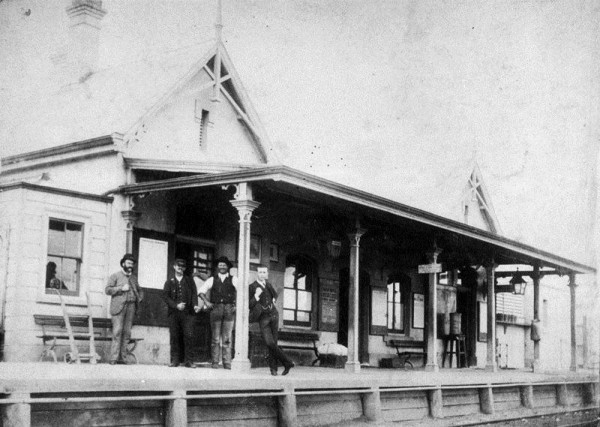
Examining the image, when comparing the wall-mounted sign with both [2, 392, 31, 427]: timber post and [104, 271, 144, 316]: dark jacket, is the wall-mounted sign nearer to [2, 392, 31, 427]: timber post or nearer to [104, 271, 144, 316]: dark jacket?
[104, 271, 144, 316]: dark jacket

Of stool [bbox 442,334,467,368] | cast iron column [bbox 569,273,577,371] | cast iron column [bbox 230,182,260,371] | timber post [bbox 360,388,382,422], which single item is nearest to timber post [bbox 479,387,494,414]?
timber post [bbox 360,388,382,422]

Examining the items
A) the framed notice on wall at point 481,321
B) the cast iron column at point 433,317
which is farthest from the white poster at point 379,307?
the framed notice on wall at point 481,321

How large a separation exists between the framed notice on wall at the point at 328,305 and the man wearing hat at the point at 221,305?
4.99 meters

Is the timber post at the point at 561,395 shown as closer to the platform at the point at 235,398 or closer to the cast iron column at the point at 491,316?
the platform at the point at 235,398

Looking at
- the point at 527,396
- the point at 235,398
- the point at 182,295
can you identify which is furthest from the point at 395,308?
the point at 235,398

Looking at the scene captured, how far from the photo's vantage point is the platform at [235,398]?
705 centimetres

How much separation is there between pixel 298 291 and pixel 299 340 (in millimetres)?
1133

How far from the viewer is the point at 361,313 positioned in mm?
19750

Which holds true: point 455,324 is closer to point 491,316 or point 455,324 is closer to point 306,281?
point 491,316

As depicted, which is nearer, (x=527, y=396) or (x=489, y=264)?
(x=527, y=396)

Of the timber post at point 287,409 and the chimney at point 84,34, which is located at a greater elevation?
the chimney at point 84,34

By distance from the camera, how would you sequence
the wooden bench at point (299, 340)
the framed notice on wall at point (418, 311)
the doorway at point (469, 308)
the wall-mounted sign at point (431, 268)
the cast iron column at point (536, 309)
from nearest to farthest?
the wall-mounted sign at point (431, 268) < the wooden bench at point (299, 340) < the cast iron column at point (536, 309) < the framed notice on wall at point (418, 311) < the doorway at point (469, 308)

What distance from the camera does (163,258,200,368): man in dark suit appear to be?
1279 cm

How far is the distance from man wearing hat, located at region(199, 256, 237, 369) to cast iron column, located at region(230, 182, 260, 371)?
2.84 feet
